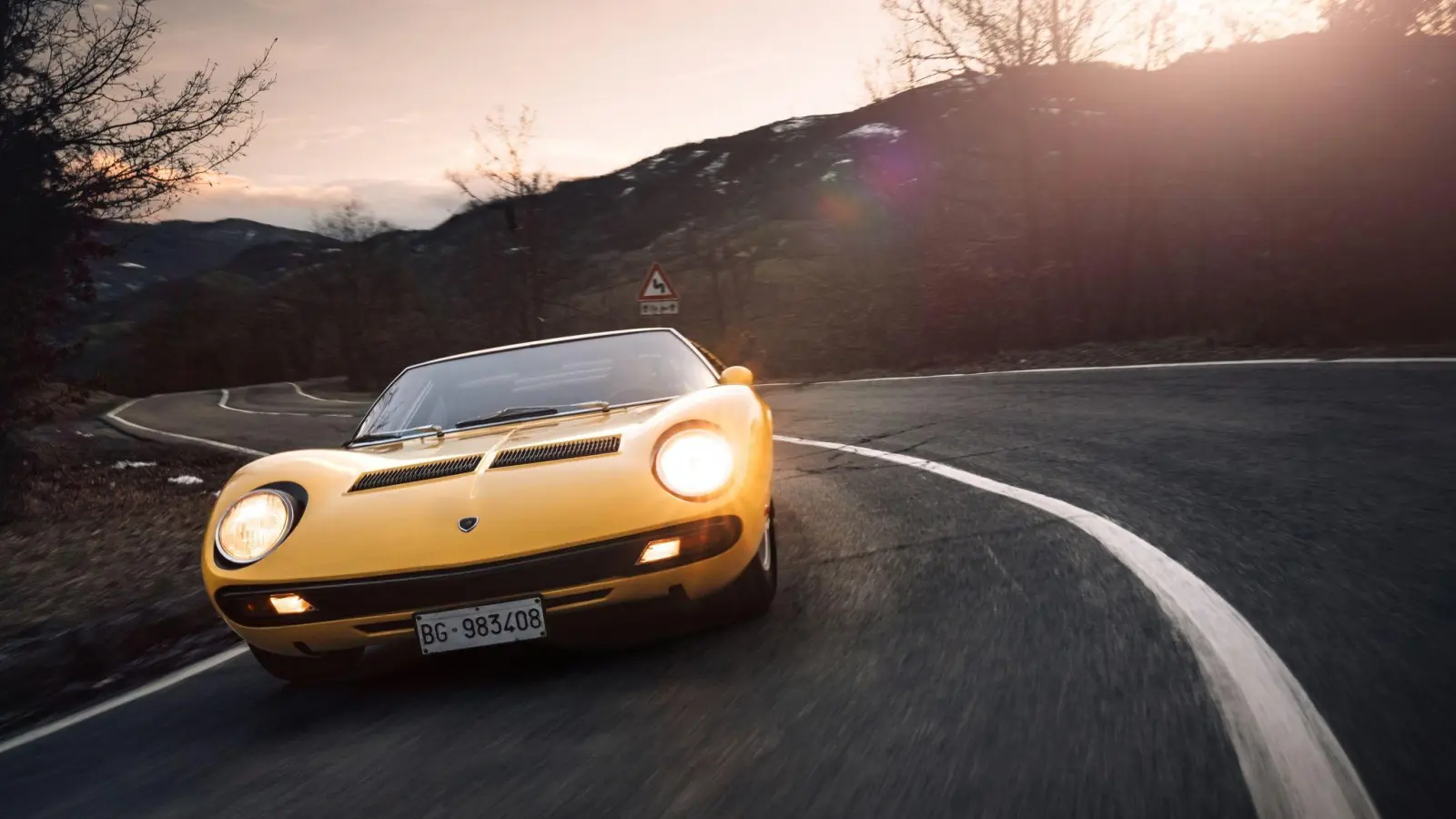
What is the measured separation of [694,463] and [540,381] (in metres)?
1.58

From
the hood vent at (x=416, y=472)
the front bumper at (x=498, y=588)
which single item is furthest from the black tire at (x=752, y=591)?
the hood vent at (x=416, y=472)

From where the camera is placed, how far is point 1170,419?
797 cm

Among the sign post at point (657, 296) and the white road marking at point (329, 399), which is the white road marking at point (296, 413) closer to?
the white road marking at point (329, 399)

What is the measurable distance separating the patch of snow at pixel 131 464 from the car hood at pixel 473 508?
1259 centimetres

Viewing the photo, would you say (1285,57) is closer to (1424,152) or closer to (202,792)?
(1424,152)

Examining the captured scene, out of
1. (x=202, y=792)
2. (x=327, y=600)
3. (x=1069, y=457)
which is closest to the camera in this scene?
(x=202, y=792)

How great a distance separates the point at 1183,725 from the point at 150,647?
187 inches

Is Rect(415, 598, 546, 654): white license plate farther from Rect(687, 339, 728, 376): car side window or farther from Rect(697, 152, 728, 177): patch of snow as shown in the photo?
Rect(697, 152, 728, 177): patch of snow

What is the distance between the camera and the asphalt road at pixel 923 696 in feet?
7.47

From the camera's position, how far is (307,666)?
12.3ft

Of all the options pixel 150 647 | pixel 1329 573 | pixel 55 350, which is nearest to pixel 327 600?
pixel 150 647

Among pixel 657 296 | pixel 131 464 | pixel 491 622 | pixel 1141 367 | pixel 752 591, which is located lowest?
pixel 131 464

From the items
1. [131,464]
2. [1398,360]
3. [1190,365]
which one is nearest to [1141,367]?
[1190,365]

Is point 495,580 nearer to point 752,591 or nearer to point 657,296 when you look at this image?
point 752,591
